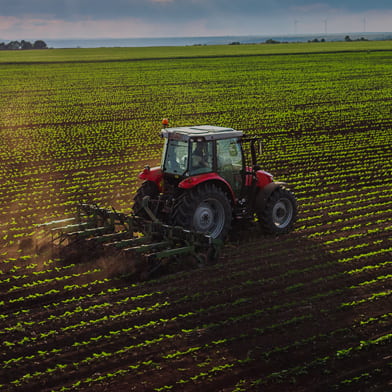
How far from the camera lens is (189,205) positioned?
11438mm

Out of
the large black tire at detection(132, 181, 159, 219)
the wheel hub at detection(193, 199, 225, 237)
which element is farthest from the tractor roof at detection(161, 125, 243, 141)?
the wheel hub at detection(193, 199, 225, 237)

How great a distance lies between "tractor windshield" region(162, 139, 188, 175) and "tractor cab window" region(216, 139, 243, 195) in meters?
0.64

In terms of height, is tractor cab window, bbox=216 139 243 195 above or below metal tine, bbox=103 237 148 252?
above

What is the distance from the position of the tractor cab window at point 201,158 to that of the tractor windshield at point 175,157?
0.17 metres

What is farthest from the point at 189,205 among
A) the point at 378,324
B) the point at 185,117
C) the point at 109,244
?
the point at 185,117

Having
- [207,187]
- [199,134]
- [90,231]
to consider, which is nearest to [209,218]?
[207,187]

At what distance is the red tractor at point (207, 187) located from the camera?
1162 centimetres

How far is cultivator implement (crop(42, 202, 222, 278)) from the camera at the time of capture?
11008 millimetres

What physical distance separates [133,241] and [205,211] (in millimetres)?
1511

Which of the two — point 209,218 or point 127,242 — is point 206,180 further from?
point 127,242

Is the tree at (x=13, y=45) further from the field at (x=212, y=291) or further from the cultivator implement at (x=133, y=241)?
the cultivator implement at (x=133, y=241)

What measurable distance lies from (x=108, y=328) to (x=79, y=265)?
8.31ft

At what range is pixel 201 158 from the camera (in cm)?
1194

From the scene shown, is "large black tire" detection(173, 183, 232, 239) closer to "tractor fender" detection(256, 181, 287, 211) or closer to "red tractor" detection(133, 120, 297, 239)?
"red tractor" detection(133, 120, 297, 239)
